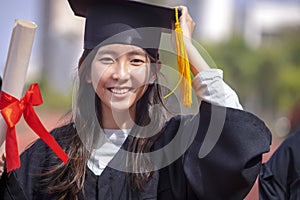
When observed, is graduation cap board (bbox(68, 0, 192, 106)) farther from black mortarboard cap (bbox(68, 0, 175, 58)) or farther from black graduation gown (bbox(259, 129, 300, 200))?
black graduation gown (bbox(259, 129, 300, 200))

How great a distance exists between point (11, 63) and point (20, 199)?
0.43m

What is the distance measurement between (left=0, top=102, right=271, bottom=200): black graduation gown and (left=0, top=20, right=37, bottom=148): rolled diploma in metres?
0.18

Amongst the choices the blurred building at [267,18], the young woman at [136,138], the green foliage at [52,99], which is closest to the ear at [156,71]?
the young woman at [136,138]

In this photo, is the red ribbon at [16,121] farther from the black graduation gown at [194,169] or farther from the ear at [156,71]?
the ear at [156,71]

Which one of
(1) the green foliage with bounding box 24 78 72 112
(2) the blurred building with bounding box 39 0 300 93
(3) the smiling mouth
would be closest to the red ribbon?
(3) the smiling mouth

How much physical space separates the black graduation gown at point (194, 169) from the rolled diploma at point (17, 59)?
18cm

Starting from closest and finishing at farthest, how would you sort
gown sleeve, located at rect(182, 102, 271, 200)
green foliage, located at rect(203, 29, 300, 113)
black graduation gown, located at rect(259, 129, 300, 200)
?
gown sleeve, located at rect(182, 102, 271, 200) < black graduation gown, located at rect(259, 129, 300, 200) < green foliage, located at rect(203, 29, 300, 113)

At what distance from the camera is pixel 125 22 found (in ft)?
7.45

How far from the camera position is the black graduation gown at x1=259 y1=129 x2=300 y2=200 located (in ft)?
8.48

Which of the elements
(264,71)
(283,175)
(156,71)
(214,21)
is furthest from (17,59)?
(214,21)

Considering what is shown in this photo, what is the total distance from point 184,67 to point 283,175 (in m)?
0.70

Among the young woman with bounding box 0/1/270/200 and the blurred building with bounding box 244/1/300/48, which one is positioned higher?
the young woman with bounding box 0/1/270/200

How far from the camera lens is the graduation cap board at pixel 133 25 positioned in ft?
7.17

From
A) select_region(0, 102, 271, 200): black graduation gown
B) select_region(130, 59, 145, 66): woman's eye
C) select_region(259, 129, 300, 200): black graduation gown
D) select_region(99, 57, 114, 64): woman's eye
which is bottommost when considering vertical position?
select_region(259, 129, 300, 200): black graduation gown
